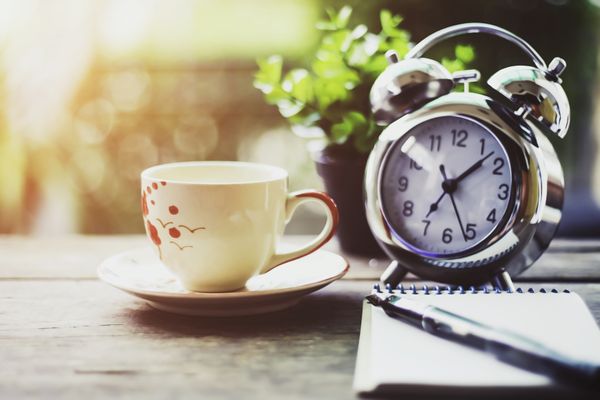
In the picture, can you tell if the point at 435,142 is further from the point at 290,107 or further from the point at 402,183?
the point at 290,107

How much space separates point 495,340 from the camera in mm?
666

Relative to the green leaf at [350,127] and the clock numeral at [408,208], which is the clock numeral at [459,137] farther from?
the green leaf at [350,127]

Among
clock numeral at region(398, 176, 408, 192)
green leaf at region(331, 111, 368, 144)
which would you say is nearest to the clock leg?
clock numeral at region(398, 176, 408, 192)

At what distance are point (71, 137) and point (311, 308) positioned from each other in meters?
1.71

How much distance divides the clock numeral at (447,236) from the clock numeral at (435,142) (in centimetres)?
11

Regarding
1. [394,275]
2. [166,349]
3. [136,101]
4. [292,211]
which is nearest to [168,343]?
[166,349]

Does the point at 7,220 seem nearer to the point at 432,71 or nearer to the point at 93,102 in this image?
the point at 93,102

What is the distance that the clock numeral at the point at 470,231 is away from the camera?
92 centimetres

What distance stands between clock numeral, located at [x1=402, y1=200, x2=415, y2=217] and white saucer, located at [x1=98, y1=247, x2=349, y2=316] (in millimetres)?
108

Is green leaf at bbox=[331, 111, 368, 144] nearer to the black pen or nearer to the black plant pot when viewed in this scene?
the black plant pot

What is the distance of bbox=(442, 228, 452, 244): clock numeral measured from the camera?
0.93 metres

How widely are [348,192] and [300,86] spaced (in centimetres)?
19

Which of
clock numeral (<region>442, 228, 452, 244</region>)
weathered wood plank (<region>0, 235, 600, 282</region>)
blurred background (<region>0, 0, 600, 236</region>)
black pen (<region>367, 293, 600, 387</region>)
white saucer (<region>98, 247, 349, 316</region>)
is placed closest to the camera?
black pen (<region>367, 293, 600, 387</region>)

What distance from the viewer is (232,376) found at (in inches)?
26.8
